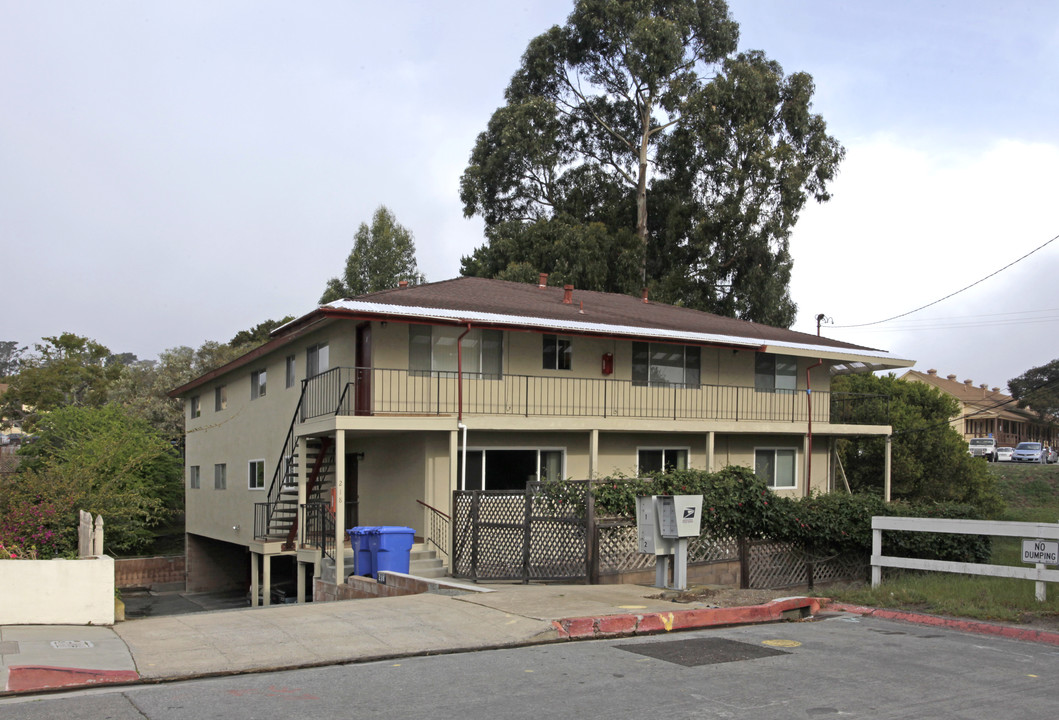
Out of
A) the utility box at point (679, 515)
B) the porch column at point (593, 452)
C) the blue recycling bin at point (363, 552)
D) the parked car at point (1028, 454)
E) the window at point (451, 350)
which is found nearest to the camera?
the utility box at point (679, 515)

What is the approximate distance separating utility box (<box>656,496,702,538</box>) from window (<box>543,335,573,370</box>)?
9.09 meters

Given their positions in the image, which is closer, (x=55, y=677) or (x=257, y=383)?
(x=55, y=677)

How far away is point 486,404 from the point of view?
792 inches

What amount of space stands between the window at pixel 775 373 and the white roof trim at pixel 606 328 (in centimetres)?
52

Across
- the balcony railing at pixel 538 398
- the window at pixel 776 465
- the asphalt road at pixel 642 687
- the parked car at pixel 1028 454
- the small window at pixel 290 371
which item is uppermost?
the small window at pixel 290 371

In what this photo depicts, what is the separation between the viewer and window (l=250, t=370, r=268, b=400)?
25594 millimetres

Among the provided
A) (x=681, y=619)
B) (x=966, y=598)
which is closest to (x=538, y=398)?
(x=681, y=619)

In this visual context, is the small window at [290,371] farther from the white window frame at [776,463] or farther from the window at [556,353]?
the white window frame at [776,463]

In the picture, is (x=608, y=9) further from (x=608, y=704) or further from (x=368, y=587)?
(x=608, y=704)

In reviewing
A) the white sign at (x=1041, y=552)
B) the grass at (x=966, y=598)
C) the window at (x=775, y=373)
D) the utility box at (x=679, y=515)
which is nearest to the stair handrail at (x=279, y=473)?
the utility box at (x=679, y=515)

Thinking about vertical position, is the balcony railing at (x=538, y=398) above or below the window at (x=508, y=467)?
above

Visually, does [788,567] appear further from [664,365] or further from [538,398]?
[664,365]

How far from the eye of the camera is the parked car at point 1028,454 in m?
62.8

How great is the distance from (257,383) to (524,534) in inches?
538
